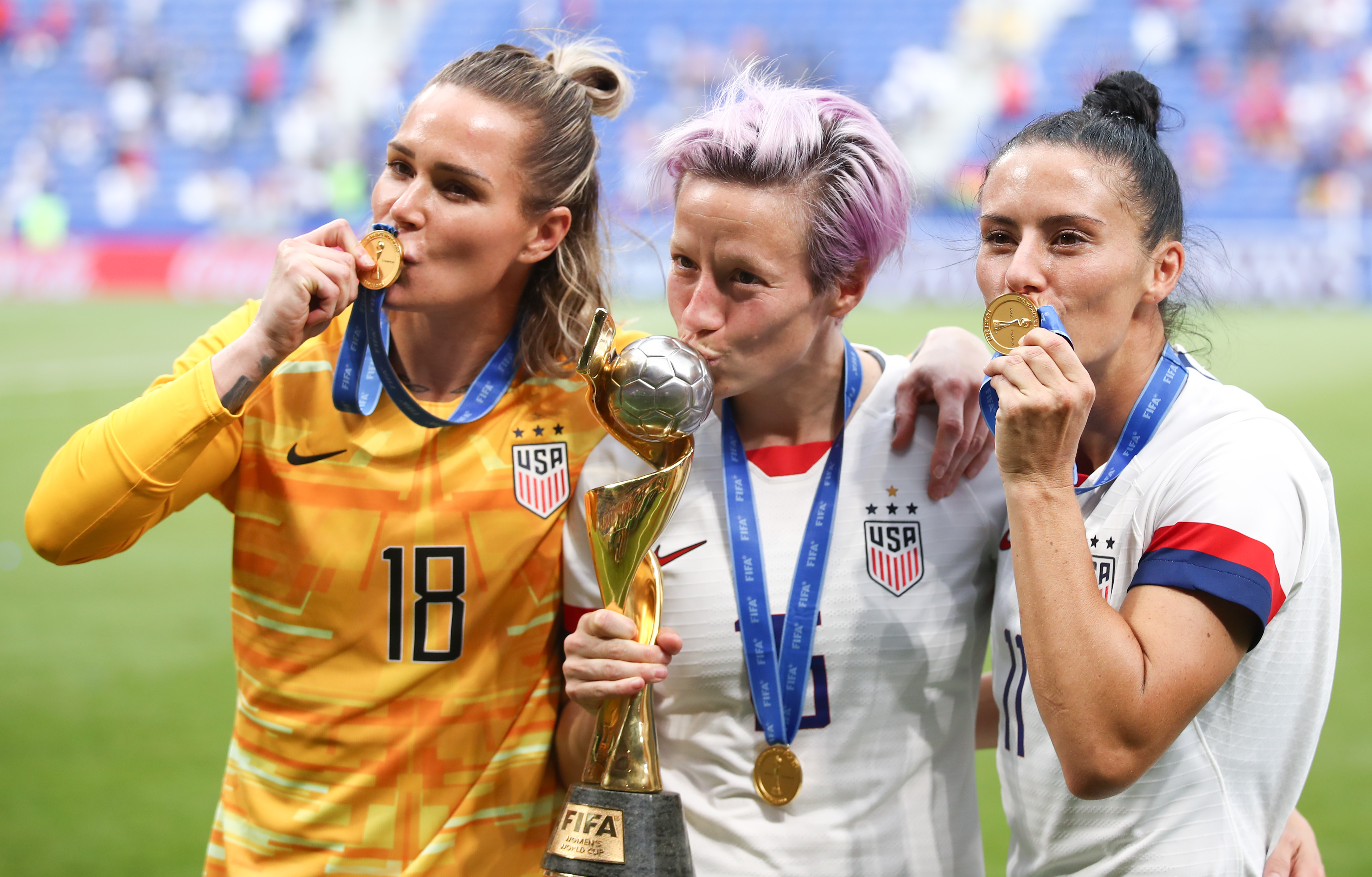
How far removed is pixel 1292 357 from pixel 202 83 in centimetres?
1788

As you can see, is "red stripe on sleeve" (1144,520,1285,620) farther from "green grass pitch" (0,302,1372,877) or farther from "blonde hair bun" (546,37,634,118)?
"blonde hair bun" (546,37,634,118)

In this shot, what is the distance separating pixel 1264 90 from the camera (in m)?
20.0

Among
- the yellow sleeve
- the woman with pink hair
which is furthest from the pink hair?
the yellow sleeve

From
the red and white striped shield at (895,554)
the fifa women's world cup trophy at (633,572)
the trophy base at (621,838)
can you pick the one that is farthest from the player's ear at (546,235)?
the trophy base at (621,838)

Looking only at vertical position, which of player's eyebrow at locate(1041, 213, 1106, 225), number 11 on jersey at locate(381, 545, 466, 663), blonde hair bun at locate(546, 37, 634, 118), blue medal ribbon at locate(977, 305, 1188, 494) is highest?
blonde hair bun at locate(546, 37, 634, 118)

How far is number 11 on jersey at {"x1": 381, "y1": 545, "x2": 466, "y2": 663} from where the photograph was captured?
2078 millimetres

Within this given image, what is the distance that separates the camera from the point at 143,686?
5355 millimetres

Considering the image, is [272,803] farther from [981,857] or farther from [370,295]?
[981,857]

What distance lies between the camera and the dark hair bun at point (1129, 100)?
1.89m

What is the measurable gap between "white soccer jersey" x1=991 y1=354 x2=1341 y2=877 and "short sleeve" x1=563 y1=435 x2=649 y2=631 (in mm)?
722

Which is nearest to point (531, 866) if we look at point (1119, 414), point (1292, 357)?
point (1119, 414)

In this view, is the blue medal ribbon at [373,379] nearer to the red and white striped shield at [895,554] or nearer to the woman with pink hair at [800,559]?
the woman with pink hair at [800,559]

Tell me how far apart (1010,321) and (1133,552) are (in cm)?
39

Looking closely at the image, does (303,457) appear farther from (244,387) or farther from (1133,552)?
(1133,552)
